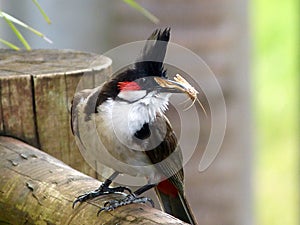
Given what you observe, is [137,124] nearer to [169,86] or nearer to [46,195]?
[169,86]

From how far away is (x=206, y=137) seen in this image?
434 centimetres

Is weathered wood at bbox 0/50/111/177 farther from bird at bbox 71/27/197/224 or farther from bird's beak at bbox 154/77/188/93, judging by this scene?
bird's beak at bbox 154/77/188/93

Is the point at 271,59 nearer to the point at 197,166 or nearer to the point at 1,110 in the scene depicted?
the point at 197,166

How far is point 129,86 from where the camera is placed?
2357 mm

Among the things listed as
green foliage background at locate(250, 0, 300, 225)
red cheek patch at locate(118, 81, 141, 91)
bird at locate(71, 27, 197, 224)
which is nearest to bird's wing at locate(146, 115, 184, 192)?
bird at locate(71, 27, 197, 224)

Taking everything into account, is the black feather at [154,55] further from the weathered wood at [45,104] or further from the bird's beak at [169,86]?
the weathered wood at [45,104]

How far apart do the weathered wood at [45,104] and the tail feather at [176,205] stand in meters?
0.29

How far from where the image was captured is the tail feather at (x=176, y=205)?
2.52 meters

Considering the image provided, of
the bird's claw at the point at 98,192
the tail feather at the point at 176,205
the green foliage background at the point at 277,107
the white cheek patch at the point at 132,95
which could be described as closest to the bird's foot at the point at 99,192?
the bird's claw at the point at 98,192

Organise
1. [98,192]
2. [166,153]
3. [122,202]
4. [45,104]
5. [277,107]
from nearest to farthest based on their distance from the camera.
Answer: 1. [122,202]
2. [98,192]
3. [166,153]
4. [45,104]
5. [277,107]

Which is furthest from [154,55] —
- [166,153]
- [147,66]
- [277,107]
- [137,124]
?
[277,107]

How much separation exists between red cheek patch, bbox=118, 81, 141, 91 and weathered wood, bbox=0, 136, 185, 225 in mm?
228

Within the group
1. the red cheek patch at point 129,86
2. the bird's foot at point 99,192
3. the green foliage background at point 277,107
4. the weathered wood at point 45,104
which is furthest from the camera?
the green foliage background at point 277,107

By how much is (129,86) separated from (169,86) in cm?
13
